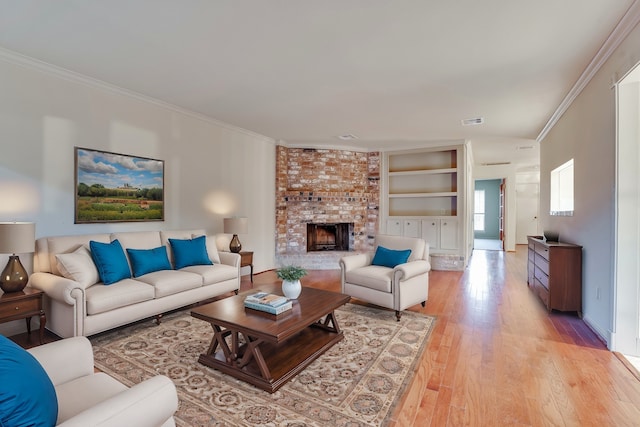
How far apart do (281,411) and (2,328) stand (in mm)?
2878

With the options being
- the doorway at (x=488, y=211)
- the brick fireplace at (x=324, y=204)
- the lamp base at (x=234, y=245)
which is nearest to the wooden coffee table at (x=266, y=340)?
the lamp base at (x=234, y=245)

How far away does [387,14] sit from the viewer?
7.61ft

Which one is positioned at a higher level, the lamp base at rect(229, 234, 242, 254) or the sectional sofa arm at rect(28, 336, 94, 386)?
the lamp base at rect(229, 234, 242, 254)

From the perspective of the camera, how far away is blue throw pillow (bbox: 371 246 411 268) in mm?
3939

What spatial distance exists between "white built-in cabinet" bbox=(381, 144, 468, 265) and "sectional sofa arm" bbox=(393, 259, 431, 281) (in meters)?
3.15

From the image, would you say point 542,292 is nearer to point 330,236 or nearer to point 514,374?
point 514,374

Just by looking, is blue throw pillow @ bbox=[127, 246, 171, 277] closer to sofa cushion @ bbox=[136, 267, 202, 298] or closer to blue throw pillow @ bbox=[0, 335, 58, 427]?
sofa cushion @ bbox=[136, 267, 202, 298]

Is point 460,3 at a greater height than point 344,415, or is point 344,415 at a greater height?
point 460,3

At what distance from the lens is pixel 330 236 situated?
7.24 m

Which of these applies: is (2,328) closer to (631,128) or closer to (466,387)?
(466,387)

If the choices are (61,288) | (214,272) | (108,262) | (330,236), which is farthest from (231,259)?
(330,236)

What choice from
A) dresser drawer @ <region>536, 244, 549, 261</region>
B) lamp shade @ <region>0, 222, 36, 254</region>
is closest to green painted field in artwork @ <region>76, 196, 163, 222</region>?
lamp shade @ <region>0, 222, 36, 254</region>

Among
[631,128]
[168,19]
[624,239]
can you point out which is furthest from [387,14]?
[624,239]

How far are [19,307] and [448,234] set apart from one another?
258 inches
